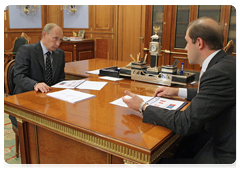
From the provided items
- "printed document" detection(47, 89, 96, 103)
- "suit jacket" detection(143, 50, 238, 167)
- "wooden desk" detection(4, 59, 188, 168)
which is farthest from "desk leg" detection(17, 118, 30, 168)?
"suit jacket" detection(143, 50, 238, 167)

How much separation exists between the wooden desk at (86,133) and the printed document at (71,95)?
0.18 ft

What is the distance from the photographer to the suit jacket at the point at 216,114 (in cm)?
131

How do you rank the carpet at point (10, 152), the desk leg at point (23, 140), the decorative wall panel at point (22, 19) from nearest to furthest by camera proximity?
the desk leg at point (23, 140) → the carpet at point (10, 152) → the decorative wall panel at point (22, 19)

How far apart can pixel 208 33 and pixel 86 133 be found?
97 centimetres

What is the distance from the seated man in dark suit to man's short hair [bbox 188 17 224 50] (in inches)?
67.8

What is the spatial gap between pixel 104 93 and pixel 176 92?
25.9 inches

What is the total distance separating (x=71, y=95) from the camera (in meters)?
2.09

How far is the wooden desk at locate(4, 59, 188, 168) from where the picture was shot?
1.31 meters

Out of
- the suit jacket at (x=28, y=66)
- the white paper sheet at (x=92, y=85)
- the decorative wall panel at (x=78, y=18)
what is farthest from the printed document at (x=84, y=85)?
the decorative wall panel at (x=78, y=18)

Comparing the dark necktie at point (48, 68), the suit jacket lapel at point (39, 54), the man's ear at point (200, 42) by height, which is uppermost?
the man's ear at point (200, 42)

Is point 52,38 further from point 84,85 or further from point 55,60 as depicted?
point 84,85

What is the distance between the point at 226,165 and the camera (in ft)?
4.47

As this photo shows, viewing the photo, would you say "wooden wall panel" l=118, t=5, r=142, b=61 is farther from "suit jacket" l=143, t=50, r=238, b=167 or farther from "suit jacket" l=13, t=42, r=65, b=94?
"suit jacket" l=143, t=50, r=238, b=167

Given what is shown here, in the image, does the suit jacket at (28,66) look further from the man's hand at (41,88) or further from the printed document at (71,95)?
the printed document at (71,95)
